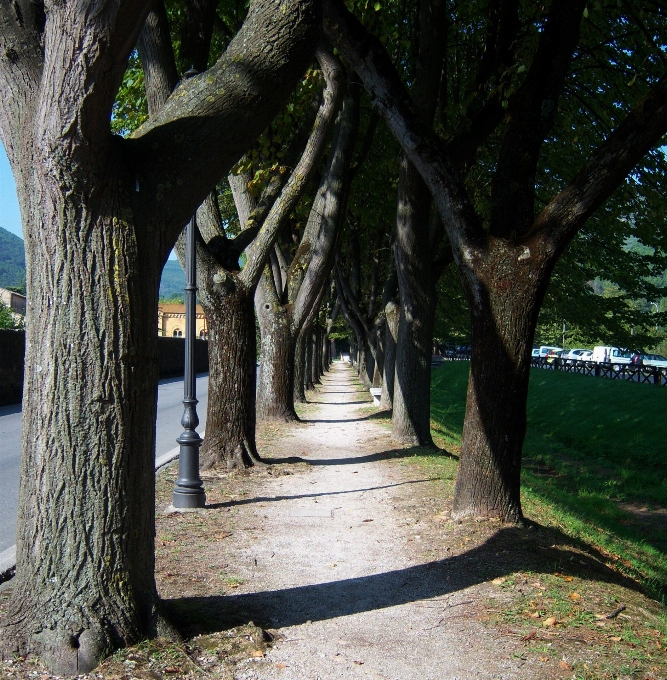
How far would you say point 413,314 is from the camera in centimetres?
1343

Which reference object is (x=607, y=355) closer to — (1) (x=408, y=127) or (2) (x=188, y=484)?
(1) (x=408, y=127)

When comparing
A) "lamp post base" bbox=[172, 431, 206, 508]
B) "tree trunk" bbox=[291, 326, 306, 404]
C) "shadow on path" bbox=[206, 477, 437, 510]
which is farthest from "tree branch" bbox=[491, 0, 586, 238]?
"tree trunk" bbox=[291, 326, 306, 404]

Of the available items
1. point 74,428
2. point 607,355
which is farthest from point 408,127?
point 607,355

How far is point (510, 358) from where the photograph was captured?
7344 mm

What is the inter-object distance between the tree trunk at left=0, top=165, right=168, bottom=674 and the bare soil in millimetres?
226

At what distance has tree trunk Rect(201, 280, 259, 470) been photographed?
10.6m

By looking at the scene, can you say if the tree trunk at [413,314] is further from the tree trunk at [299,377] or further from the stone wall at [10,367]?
the stone wall at [10,367]

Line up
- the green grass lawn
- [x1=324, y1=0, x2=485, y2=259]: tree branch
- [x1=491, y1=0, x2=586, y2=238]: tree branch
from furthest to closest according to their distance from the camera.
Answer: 1. the green grass lawn
2. [x1=491, y1=0, x2=586, y2=238]: tree branch
3. [x1=324, y1=0, x2=485, y2=259]: tree branch

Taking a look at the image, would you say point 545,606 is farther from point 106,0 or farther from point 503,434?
point 106,0

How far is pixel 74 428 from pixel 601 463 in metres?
17.6

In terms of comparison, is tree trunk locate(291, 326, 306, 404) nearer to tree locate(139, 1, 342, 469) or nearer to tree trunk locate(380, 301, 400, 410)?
tree trunk locate(380, 301, 400, 410)

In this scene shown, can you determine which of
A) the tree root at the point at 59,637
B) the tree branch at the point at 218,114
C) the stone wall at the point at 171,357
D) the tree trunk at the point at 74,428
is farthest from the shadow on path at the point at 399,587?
the stone wall at the point at 171,357

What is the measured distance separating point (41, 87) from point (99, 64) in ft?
1.13

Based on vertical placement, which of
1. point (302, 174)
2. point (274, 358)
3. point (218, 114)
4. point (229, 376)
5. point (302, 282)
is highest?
point (302, 174)
